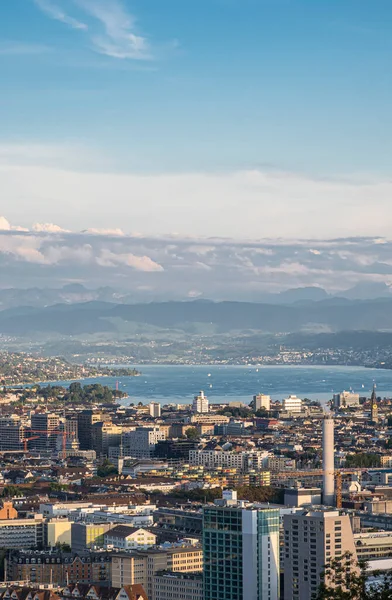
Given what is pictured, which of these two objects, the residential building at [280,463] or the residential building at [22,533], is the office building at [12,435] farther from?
the residential building at [22,533]

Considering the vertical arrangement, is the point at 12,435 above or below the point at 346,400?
below

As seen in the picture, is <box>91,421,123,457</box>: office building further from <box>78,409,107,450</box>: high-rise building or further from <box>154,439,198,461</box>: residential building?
<box>154,439,198,461</box>: residential building

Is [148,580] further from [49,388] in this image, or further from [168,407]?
[49,388]

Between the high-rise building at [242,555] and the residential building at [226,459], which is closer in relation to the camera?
the high-rise building at [242,555]

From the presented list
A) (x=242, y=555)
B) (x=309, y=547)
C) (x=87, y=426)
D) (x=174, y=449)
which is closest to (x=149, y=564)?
(x=242, y=555)

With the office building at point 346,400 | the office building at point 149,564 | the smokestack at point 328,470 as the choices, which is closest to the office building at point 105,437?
the office building at point 346,400

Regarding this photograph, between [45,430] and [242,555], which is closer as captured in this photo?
[242,555]

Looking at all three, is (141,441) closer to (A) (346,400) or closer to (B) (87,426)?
(B) (87,426)

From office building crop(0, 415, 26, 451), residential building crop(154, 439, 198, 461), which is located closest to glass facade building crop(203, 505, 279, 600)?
residential building crop(154, 439, 198, 461)
